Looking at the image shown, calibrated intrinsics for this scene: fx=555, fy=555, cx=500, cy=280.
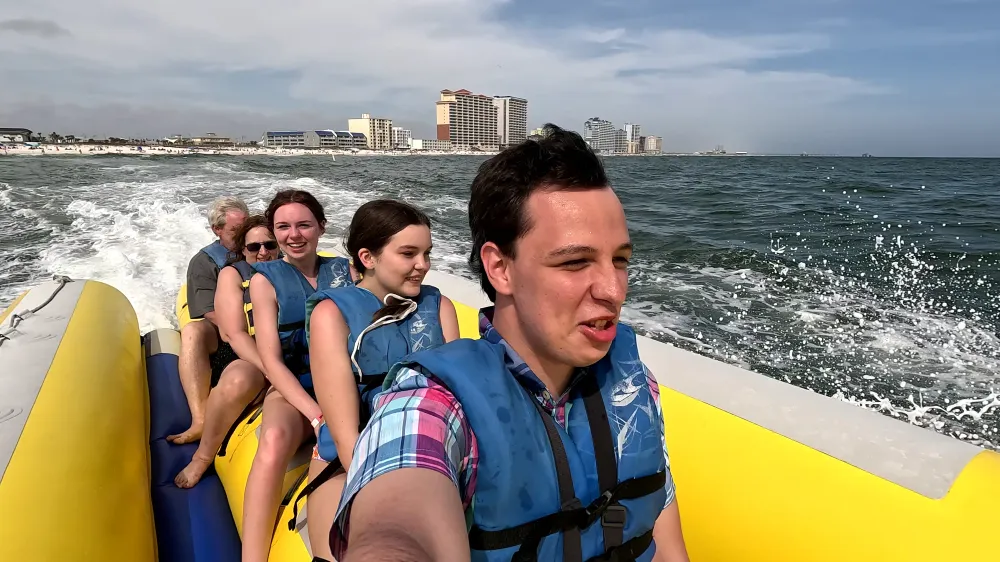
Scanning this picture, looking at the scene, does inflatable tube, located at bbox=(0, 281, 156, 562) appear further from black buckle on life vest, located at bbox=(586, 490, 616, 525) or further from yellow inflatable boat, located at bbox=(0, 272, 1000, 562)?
black buckle on life vest, located at bbox=(586, 490, 616, 525)

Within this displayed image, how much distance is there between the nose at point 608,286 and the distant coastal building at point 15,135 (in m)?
103

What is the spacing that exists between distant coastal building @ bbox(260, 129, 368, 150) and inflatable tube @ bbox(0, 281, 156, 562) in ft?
307

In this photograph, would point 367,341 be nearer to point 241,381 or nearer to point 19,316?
point 241,381

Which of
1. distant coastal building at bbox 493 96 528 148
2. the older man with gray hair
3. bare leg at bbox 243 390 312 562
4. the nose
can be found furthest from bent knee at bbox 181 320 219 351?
distant coastal building at bbox 493 96 528 148

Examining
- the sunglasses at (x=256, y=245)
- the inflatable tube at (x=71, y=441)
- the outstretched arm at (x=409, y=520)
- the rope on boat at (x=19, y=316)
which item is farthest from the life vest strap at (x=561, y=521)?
the rope on boat at (x=19, y=316)

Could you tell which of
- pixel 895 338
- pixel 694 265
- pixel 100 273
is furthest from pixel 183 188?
pixel 895 338

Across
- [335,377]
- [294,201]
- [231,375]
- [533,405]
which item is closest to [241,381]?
[231,375]

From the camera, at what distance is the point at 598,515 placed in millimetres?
982

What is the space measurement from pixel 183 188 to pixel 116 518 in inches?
531

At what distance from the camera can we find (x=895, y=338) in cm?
443

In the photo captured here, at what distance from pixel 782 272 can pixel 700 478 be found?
551 centimetres

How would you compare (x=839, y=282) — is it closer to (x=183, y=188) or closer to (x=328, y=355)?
(x=328, y=355)

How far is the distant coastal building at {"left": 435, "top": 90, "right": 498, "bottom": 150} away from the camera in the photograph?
85.0 meters

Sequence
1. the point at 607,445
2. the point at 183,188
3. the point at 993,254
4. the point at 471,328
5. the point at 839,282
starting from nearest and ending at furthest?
the point at 607,445
the point at 471,328
the point at 839,282
the point at 993,254
the point at 183,188
